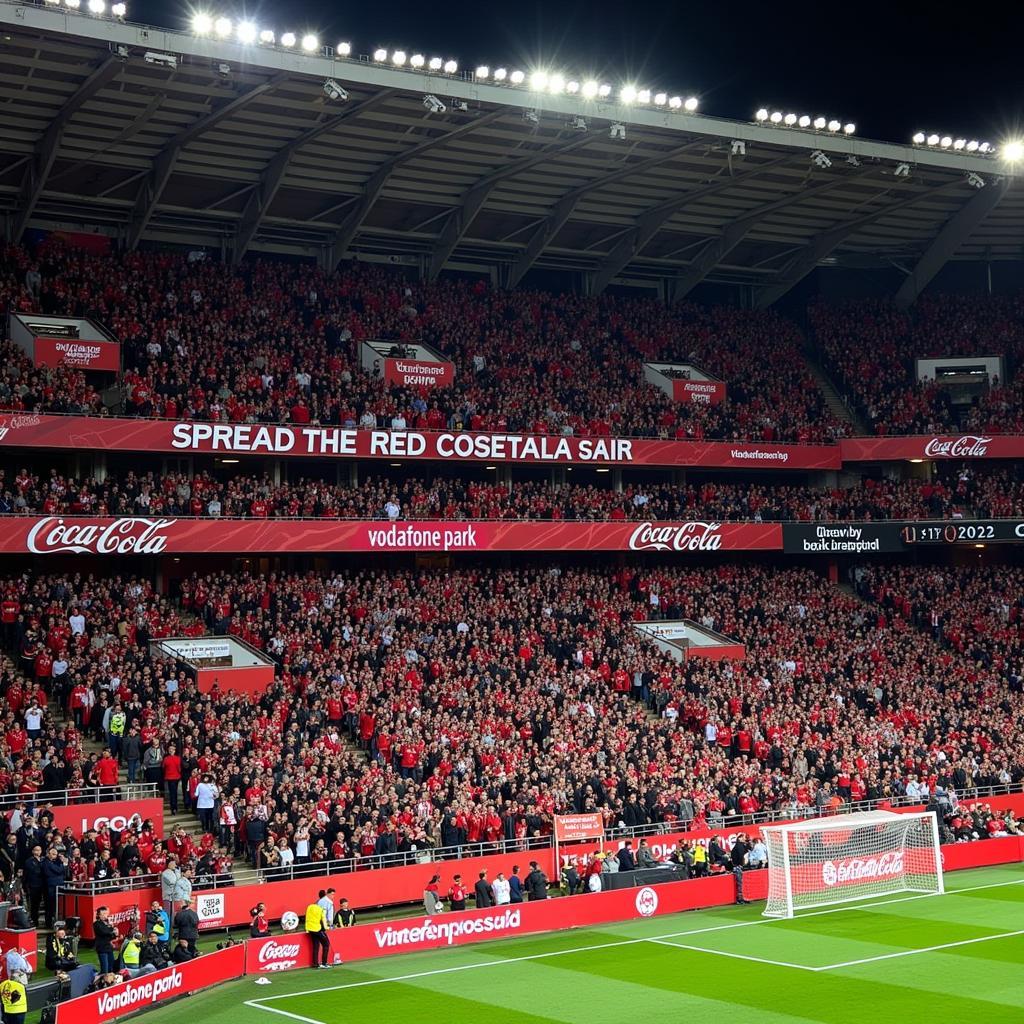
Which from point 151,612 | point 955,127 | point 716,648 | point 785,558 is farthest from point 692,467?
point 151,612

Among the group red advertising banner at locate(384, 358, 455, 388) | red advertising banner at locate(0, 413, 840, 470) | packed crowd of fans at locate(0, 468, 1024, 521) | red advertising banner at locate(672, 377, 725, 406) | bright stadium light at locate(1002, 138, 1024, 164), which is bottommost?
packed crowd of fans at locate(0, 468, 1024, 521)

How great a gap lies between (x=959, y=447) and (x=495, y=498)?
63.3 feet

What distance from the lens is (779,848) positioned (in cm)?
3055

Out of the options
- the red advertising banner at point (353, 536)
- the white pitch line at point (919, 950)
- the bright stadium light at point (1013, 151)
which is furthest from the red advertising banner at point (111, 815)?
the bright stadium light at point (1013, 151)

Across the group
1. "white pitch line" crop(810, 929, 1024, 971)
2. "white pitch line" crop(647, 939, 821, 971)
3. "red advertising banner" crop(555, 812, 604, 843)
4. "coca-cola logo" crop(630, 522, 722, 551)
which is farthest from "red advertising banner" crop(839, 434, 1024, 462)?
"white pitch line" crop(647, 939, 821, 971)

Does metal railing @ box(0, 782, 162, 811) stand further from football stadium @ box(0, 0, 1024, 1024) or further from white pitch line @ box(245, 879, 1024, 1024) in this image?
white pitch line @ box(245, 879, 1024, 1024)

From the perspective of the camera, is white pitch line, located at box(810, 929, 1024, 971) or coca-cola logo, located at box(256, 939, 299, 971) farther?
white pitch line, located at box(810, 929, 1024, 971)

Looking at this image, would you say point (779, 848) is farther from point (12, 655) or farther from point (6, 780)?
point (12, 655)

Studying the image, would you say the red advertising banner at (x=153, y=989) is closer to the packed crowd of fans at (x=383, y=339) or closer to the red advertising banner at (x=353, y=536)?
the red advertising banner at (x=353, y=536)

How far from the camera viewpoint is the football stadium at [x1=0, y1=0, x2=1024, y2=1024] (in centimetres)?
2623

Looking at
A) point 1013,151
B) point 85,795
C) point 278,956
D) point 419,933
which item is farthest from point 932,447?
point 278,956

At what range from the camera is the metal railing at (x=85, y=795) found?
27.9 metres

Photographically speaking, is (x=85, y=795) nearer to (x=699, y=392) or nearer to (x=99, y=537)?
(x=99, y=537)

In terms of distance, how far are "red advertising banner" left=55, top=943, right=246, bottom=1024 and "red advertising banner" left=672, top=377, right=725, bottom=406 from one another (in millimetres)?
33549
